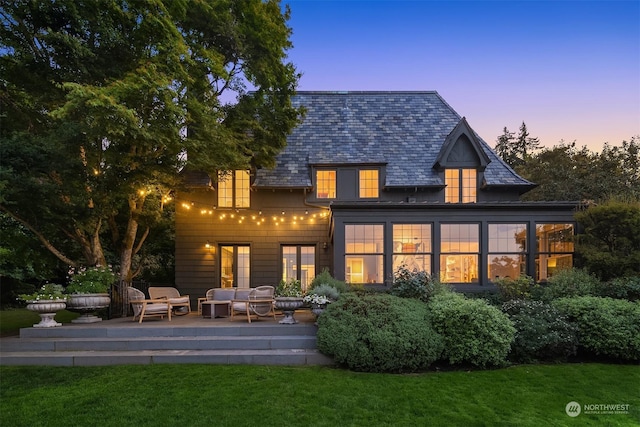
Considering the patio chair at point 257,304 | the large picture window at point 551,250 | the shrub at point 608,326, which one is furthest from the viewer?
the large picture window at point 551,250

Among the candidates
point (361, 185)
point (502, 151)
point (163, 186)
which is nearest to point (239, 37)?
point (163, 186)

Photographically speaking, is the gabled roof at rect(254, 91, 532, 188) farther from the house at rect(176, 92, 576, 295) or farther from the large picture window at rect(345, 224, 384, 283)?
the large picture window at rect(345, 224, 384, 283)

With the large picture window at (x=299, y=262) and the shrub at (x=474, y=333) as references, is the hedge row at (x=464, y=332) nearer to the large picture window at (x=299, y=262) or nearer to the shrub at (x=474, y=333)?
the shrub at (x=474, y=333)

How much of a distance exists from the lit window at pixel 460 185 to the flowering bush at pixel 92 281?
35.8 ft

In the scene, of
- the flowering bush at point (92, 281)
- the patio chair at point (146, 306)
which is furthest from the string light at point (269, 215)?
the patio chair at point (146, 306)

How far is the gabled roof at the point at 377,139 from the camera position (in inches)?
503

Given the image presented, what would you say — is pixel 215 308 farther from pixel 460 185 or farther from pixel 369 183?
pixel 460 185

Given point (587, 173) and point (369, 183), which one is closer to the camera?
point (369, 183)

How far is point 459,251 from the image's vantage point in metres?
10.5

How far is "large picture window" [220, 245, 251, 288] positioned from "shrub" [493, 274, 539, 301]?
27.0 feet

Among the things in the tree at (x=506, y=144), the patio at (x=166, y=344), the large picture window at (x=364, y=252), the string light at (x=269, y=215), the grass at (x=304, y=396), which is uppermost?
the tree at (x=506, y=144)

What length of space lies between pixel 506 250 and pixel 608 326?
3.64 metres

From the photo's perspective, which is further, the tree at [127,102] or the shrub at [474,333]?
the tree at [127,102]

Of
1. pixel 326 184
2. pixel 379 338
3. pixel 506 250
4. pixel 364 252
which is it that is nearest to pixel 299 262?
pixel 326 184
